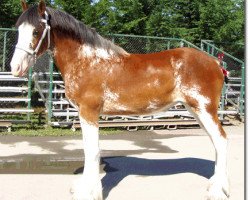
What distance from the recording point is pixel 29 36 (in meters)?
4.90

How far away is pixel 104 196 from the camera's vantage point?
5281 millimetres

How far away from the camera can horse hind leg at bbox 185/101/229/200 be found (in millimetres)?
5172

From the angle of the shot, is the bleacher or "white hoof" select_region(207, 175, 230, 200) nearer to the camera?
"white hoof" select_region(207, 175, 230, 200)

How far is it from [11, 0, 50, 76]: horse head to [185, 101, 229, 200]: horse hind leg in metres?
2.13

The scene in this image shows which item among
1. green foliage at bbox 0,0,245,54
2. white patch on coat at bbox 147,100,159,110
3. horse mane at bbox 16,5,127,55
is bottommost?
white patch on coat at bbox 147,100,159,110

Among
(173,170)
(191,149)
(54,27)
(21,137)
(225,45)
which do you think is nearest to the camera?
(54,27)

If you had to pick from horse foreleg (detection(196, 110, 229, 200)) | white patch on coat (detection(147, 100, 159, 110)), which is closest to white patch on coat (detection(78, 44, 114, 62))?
white patch on coat (detection(147, 100, 159, 110))

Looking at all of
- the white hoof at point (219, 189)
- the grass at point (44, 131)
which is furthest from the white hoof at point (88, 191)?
the grass at point (44, 131)

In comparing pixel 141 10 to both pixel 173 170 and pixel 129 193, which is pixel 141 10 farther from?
pixel 129 193

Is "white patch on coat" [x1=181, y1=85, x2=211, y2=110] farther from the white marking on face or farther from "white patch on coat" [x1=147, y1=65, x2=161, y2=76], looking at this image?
the white marking on face

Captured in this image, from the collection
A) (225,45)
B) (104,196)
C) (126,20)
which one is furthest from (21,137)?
(225,45)

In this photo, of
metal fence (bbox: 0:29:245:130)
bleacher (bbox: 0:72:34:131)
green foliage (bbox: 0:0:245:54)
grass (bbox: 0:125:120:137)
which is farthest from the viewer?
green foliage (bbox: 0:0:245:54)

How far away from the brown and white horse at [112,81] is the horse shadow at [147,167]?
1.17 m

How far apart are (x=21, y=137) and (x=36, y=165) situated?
3.11 m
